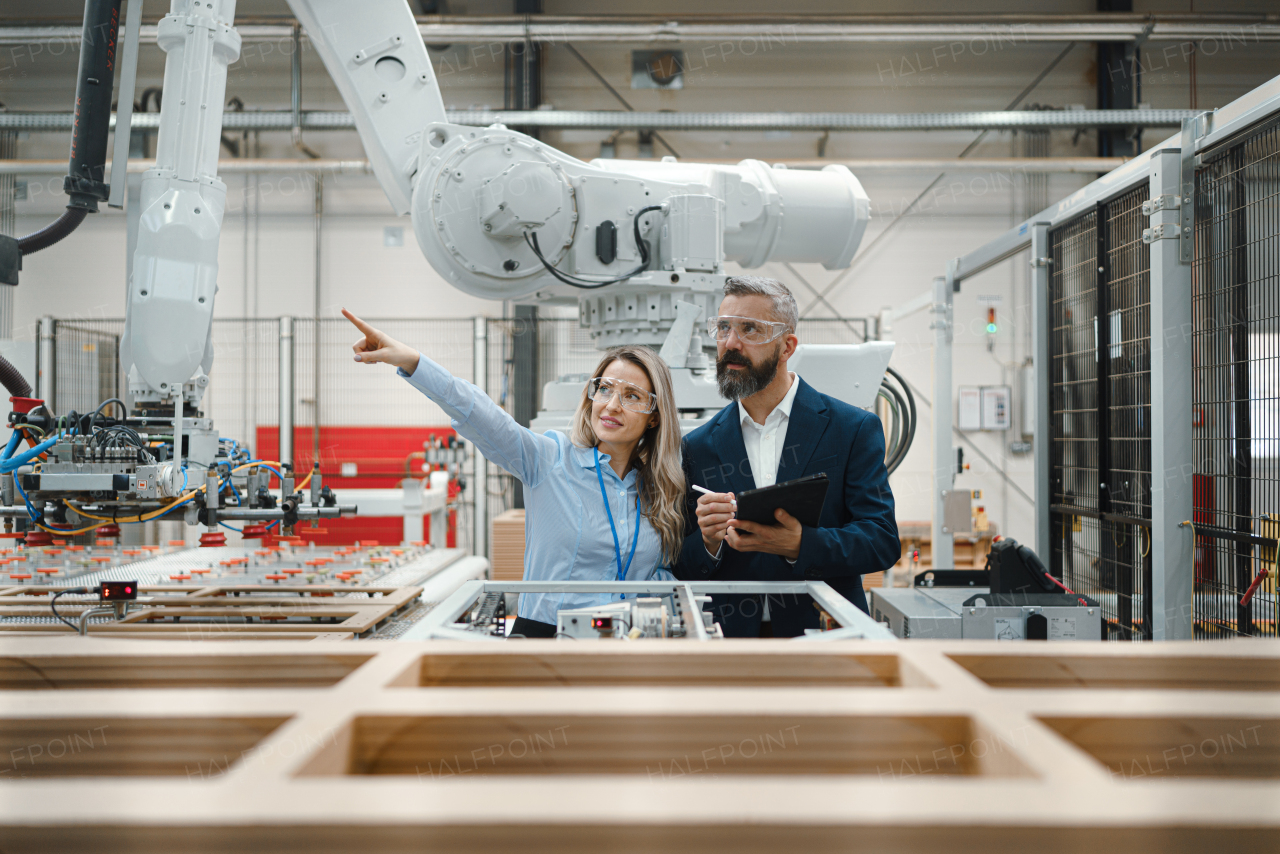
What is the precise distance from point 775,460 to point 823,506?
0.18 meters

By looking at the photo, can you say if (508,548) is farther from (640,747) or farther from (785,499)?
(640,747)

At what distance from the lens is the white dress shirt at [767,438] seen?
199 centimetres

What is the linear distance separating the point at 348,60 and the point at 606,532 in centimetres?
212

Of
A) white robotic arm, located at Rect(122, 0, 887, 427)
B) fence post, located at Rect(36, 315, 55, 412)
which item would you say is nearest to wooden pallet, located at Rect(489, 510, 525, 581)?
white robotic arm, located at Rect(122, 0, 887, 427)

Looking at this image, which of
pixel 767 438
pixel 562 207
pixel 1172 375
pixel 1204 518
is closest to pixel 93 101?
pixel 562 207

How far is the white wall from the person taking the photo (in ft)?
23.4

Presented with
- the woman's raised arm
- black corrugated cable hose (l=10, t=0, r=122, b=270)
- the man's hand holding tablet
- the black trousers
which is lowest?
the black trousers

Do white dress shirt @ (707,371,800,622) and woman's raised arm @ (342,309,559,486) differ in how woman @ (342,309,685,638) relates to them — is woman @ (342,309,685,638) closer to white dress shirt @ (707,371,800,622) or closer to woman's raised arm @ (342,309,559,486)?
woman's raised arm @ (342,309,559,486)

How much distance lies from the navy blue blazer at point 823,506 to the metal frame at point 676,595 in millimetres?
394

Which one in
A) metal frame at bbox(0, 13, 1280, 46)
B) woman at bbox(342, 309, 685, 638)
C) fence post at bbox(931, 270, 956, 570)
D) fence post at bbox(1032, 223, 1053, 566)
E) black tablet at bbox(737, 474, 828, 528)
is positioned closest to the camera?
black tablet at bbox(737, 474, 828, 528)

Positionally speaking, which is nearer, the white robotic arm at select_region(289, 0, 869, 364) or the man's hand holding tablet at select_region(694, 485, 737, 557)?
the man's hand holding tablet at select_region(694, 485, 737, 557)

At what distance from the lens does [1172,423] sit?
7.72 feet

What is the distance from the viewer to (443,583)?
329 centimetres

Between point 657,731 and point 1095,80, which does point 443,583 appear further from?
point 1095,80
